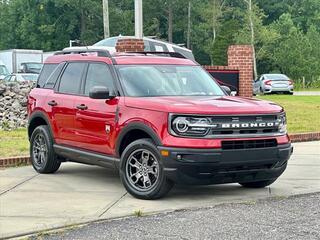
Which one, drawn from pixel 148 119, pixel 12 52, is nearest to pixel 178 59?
pixel 148 119

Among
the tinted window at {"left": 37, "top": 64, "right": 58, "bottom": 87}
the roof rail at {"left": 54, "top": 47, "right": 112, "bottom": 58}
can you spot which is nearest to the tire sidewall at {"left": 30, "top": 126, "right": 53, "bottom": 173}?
the tinted window at {"left": 37, "top": 64, "right": 58, "bottom": 87}

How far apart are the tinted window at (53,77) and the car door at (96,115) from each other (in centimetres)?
82

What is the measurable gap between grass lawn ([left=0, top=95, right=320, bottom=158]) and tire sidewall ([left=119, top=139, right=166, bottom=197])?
361 centimetres

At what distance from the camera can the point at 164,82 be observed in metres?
8.62

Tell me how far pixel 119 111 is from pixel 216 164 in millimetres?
1544

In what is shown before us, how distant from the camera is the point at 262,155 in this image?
7.68 m

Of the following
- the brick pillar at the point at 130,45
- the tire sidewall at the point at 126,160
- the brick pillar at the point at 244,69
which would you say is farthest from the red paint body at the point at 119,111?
the brick pillar at the point at 244,69

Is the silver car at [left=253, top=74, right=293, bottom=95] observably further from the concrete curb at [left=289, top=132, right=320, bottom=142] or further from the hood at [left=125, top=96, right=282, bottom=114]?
the hood at [left=125, top=96, right=282, bottom=114]

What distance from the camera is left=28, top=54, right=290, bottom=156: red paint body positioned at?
7.48m

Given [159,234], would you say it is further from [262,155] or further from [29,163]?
[29,163]

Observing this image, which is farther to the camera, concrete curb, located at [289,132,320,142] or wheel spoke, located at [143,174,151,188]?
concrete curb, located at [289,132,320,142]

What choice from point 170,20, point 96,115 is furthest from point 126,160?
point 170,20

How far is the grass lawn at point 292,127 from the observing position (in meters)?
11.6

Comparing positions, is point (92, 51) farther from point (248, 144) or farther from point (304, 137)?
point (304, 137)
